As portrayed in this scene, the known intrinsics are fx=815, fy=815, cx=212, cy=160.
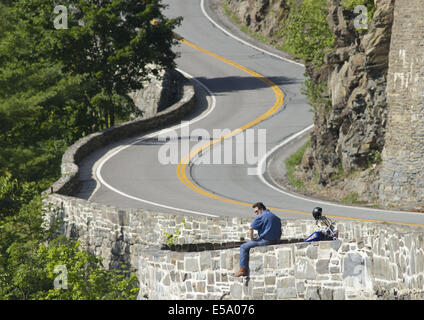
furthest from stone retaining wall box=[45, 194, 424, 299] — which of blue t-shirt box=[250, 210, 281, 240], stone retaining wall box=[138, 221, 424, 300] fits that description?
blue t-shirt box=[250, 210, 281, 240]

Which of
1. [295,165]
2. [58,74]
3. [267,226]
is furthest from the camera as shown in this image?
[58,74]

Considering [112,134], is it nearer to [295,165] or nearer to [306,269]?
[295,165]

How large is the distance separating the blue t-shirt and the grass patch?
1920 centimetres

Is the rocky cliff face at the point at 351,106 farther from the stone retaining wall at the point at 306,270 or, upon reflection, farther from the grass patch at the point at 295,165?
the stone retaining wall at the point at 306,270

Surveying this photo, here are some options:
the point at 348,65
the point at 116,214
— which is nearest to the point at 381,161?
the point at 348,65

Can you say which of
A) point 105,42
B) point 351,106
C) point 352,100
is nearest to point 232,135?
point 105,42

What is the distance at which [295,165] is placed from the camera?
34.5 m

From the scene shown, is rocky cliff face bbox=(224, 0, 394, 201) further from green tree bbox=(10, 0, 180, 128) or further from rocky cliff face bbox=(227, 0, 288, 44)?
rocky cliff face bbox=(227, 0, 288, 44)

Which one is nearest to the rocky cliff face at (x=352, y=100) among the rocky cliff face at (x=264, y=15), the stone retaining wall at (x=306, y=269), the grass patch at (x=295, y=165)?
the grass patch at (x=295, y=165)

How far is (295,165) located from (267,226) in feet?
72.0

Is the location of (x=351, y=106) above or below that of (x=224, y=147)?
above

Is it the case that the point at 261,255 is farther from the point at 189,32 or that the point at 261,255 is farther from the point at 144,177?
the point at 189,32

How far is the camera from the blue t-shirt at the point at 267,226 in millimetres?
12680

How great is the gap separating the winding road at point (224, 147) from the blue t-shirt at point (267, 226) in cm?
1128
